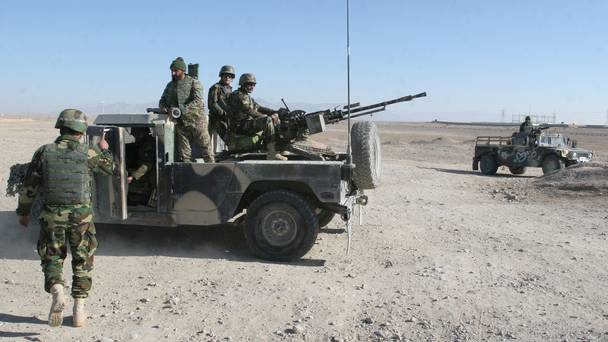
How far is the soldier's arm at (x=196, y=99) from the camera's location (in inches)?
265

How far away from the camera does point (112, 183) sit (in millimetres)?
6191

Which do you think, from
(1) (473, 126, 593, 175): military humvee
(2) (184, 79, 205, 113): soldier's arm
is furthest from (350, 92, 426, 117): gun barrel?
(1) (473, 126, 593, 175): military humvee

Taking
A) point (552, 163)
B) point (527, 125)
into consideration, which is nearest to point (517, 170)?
point (527, 125)

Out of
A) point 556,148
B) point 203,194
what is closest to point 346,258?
point 203,194

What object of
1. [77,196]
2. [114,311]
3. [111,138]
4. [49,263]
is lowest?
[114,311]

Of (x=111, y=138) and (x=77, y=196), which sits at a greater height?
(x=111, y=138)

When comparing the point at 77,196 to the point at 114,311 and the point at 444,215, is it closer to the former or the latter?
the point at 114,311

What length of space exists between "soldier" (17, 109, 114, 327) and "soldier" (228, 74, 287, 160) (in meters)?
2.88

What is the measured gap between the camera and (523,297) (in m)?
5.10

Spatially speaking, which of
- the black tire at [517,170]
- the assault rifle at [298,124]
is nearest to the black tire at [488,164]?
the black tire at [517,170]

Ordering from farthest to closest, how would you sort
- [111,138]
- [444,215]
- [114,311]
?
[444,215]
[111,138]
[114,311]

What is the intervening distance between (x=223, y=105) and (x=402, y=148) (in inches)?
993

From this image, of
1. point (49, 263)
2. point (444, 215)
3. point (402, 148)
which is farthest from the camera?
point (402, 148)

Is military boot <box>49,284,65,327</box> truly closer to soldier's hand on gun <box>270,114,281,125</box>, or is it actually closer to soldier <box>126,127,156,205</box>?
soldier <box>126,127,156,205</box>
